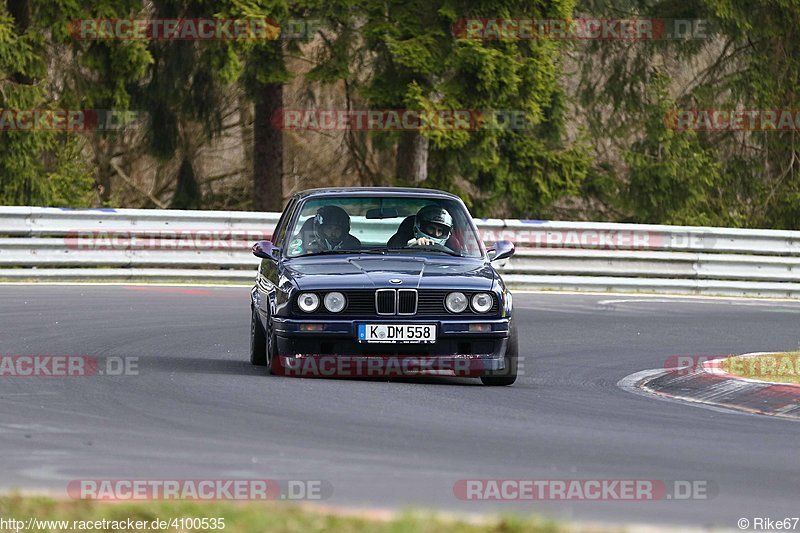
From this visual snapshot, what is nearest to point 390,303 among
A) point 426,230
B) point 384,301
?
point 384,301

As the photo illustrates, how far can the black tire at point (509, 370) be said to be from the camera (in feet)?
38.0

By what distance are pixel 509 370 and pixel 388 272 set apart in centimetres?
113

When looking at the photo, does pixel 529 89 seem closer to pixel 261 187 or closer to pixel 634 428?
pixel 261 187

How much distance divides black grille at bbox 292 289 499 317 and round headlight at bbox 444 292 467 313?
0.10ft

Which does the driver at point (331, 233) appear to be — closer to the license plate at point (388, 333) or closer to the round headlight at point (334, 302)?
the round headlight at point (334, 302)

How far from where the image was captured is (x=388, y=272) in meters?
11.6

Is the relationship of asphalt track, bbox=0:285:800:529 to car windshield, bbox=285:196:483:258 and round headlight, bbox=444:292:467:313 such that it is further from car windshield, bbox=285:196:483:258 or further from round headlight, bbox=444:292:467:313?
car windshield, bbox=285:196:483:258

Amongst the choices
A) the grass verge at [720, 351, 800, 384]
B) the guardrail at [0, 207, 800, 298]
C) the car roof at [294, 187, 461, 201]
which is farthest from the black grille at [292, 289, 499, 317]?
the guardrail at [0, 207, 800, 298]

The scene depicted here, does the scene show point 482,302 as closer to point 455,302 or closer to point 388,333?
point 455,302

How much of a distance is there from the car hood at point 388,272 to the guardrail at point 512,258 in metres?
9.92

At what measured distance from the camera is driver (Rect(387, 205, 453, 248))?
12.6 meters

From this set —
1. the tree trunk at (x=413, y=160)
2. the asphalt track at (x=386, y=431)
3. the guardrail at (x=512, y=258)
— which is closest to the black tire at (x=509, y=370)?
the asphalt track at (x=386, y=431)

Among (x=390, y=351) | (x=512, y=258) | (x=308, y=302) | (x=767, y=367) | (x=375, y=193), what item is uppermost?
(x=375, y=193)

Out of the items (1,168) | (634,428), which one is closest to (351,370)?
(634,428)
